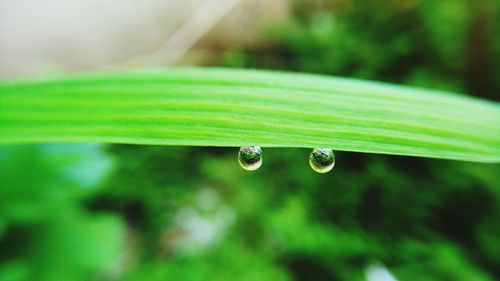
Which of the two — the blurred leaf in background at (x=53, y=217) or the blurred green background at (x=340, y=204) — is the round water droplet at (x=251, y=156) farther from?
the blurred leaf in background at (x=53, y=217)

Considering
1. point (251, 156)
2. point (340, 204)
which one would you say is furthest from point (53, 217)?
point (251, 156)

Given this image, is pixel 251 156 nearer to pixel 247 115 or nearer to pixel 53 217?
pixel 247 115

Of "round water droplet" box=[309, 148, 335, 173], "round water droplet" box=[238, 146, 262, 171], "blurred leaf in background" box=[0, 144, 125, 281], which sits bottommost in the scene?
"round water droplet" box=[238, 146, 262, 171]

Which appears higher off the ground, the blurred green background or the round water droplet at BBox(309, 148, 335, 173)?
the blurred green background

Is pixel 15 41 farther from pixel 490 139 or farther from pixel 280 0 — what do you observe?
pixel 490 139

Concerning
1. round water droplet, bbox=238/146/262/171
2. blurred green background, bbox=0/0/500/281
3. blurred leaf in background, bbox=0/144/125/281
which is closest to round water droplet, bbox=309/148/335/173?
round water droplet, bbox=238/146/262/171

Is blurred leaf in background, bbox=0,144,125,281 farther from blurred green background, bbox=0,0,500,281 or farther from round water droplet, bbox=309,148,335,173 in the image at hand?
round water droplet, bbox=309,148,335,173
